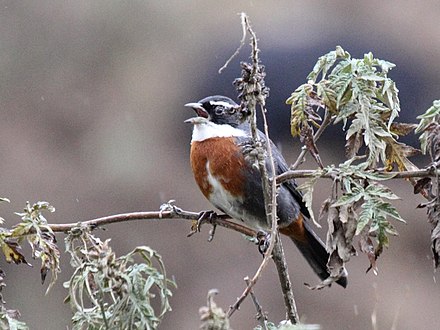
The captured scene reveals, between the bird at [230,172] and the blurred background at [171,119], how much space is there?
3.72 meters

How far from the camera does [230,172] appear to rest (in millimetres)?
4281

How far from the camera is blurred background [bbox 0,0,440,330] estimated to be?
849cm

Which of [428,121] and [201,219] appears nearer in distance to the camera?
[428,121]

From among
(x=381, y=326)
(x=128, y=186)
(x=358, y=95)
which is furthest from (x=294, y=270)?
(x=358, y=95)

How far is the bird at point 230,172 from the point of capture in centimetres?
425

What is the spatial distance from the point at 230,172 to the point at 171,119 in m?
6.26

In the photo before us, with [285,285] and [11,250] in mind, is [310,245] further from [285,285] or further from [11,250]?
[11,250]

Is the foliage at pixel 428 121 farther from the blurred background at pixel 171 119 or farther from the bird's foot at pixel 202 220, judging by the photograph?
the blurred background at pixel 171 119

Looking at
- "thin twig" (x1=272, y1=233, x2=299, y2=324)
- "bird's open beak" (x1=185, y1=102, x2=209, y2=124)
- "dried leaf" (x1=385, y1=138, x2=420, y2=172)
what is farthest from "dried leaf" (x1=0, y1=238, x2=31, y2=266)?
"bird's open beak" (x1=185, y1=102, x2=209, y2=124)

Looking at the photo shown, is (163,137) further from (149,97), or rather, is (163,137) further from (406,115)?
(406,115)

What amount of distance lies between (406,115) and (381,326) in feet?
7.34

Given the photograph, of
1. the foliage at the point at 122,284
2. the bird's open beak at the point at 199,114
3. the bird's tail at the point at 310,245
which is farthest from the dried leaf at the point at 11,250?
the bird's tail at the point at 310,245

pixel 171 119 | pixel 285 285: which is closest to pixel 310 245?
pixel 285 285

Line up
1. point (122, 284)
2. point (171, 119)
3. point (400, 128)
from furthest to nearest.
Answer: point (171, 119), point (400, 128), point (122, 284)
